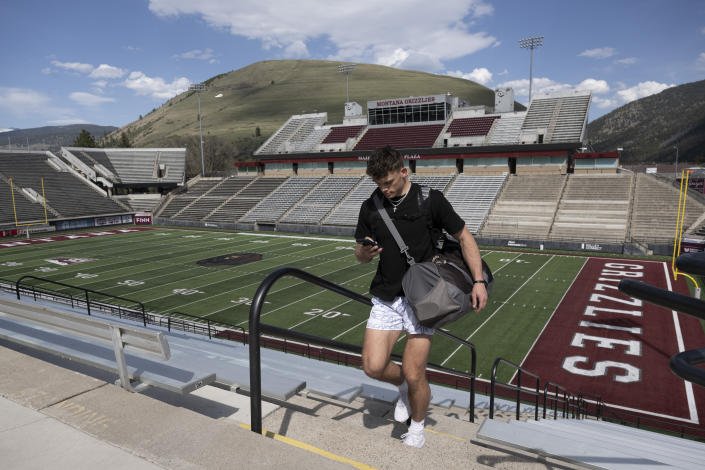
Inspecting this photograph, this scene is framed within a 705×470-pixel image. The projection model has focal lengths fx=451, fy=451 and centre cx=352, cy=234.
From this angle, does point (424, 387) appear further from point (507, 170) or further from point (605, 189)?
point (507, 170)

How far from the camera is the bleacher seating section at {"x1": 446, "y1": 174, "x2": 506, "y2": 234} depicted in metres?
40.0

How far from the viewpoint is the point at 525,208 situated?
4025 cm

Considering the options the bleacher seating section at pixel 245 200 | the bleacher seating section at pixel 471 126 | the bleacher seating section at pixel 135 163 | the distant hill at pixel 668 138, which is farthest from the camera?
the distant hill at pixel 668 138

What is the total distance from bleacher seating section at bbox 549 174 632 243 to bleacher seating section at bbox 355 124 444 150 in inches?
665

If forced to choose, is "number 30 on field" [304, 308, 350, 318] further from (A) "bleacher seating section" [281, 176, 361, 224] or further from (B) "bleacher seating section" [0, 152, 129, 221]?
(B) "bleacher seating section" [0, 152, 129, 221]

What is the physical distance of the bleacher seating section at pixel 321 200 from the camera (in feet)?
151

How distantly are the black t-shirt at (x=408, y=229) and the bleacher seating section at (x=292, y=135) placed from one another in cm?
5826

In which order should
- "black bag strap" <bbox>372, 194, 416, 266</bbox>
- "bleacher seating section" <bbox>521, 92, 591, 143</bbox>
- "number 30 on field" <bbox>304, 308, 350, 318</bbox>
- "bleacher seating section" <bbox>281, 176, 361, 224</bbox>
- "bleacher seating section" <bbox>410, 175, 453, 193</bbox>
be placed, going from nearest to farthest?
"black bag strap" <bbox>372, 194, 416, 266</bbox>
"number 30 on field" <bbox>304, 308, 350, 318</bbox>
"bleacher seating section" <bbox>281, 176, 361, 224</bbox>
"bleacher seating section" <bbox>410, 175, 453, 193</bbox>
"bleacher seating section" <bbox>521, 92, 591, 143</bbox>

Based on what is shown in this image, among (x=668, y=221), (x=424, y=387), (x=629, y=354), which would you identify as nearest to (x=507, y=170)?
(x=668, y=221)

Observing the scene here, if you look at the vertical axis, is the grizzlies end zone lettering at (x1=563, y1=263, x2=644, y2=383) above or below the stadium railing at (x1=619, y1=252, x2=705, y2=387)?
below

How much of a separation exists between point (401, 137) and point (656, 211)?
1138 inches

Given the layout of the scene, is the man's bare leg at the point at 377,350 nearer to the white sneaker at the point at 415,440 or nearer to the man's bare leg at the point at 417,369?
the man's bare leg at the point at 417,369

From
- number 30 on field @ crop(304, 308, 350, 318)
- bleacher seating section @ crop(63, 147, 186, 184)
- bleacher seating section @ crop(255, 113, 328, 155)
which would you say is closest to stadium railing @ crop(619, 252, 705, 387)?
number 30 on field @ crop(304, 308, 350, 318)

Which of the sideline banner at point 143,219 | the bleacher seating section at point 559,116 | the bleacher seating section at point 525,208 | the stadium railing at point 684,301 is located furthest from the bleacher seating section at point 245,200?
the stadium railing at point 684,301
